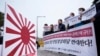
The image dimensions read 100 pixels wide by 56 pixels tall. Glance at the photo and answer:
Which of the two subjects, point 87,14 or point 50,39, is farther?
point 50,39

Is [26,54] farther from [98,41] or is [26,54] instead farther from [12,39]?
[98,41]

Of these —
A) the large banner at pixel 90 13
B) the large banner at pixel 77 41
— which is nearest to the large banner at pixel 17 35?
the large banner at pixel 77 41

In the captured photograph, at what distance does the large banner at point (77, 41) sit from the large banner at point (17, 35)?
3.29m

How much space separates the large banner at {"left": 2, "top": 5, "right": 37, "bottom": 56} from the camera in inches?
92.4

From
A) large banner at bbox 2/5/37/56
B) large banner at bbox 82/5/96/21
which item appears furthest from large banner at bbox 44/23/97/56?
large banner at bbox 2/5/37/56

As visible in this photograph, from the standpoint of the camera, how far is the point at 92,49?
21.4 ft

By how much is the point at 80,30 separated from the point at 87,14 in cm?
82

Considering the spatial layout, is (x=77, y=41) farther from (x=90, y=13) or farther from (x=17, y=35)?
(x=17, y=35)

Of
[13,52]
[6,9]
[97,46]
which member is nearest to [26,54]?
[13,52]

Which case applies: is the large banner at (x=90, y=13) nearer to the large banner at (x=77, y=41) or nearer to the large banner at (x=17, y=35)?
the large banner at (x=77, y=41)

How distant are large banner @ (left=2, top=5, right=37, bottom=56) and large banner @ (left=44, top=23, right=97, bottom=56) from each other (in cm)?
329

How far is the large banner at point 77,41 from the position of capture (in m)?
6.72

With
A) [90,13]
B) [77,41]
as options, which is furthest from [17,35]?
[77,41]

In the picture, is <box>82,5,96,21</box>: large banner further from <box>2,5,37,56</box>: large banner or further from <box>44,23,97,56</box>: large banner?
<box>2,5,37,56</box>: large banner
